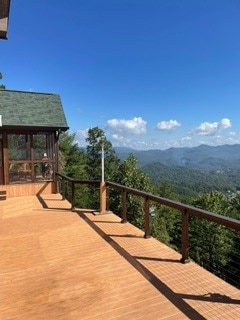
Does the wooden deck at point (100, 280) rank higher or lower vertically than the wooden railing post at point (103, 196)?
lower

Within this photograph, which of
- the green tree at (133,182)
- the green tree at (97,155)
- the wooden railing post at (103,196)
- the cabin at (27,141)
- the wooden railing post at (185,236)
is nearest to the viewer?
the wooden railing post at (185,236)

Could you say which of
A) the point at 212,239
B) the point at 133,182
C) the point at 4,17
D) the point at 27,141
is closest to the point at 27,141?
the point at 27,141

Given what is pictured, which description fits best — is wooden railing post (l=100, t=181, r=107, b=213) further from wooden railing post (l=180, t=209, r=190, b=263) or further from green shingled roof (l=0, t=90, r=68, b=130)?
green shingled roof (l=0, t=90, r=68, b=130)

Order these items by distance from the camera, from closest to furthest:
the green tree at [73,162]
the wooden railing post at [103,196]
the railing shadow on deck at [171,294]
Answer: the railing shadow on deck at [171,294] → the wooden railing post at [103,196] → the green tree at [73,162]

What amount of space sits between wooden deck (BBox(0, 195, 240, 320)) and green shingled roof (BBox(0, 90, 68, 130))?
5.64 metres

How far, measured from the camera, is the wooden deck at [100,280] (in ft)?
9.68

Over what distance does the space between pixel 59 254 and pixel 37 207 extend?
13.5 ft

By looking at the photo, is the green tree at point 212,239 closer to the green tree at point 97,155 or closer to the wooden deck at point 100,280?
the wooden deck at point 100,280

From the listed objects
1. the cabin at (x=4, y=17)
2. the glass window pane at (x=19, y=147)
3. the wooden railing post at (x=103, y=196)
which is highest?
the cabin at (x=4, y=17)

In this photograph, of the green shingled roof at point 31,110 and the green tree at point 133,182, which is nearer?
the green shingled roof at point 31,110

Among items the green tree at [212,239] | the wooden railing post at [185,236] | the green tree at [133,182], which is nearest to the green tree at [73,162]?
the green tree at [133,182]

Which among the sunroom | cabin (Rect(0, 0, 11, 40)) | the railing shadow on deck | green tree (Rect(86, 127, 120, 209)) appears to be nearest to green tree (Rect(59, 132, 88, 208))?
green tree (Rect(86, 127, 120, 209))

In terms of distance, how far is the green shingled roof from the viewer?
10823 mm

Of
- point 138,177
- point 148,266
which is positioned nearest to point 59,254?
point 148,266
